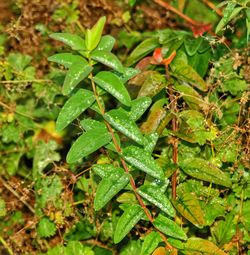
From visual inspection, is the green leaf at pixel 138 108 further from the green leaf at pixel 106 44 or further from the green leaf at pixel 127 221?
the green leaf at pixel 127 221

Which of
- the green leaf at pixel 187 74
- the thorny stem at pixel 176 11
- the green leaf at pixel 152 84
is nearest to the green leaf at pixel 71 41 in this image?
the green leaf at pixel 152 84

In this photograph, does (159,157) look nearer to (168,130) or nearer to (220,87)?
(168,130)

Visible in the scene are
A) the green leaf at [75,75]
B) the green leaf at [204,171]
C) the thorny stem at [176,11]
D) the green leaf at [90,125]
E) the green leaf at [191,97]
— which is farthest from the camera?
the thorny stem at [176,11]

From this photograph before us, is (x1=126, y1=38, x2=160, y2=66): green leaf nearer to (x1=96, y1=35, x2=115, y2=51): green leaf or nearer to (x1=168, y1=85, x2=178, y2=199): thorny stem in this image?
(x1=168, y1=85, x2=178, y2=199): thorny stem

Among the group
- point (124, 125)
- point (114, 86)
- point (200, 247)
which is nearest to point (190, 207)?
point (200, 247)

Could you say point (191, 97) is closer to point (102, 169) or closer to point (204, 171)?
point (204, 171)

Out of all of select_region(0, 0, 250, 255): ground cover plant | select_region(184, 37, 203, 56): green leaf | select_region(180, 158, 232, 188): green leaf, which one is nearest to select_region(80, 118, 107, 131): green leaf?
select_region(0, 0, 250, 255): ground cover plant

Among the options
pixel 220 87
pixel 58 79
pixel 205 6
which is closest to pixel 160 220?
pixel 220 87
